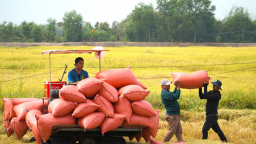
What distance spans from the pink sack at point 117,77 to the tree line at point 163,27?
90.7ft

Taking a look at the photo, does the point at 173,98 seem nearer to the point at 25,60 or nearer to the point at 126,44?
the point at 25,60

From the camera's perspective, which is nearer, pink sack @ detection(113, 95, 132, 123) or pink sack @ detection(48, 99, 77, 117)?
pink sack @ detection(48, 99, 77, 117)

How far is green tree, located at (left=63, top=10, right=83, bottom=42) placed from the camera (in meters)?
33.6

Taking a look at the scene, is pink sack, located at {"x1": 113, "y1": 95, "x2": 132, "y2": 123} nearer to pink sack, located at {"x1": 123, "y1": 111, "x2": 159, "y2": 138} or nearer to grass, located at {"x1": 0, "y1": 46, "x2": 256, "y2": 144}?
pink sack, located at {"x1": 123, "y1": 111, "x2": 159, "y2": 138}

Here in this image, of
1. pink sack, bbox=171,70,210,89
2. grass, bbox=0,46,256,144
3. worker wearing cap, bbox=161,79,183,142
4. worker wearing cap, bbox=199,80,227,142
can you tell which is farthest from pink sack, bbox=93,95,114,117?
worker wearing cap, bbox=199,80,227,142

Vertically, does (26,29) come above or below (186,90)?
above

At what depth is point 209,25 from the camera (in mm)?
37500

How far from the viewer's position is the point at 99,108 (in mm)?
4164

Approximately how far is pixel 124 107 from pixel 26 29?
106ft

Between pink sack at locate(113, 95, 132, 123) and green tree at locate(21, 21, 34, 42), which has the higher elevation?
green tree at locate(21, 21, 34, 42)

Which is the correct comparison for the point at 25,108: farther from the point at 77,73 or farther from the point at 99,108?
the point at 99,108

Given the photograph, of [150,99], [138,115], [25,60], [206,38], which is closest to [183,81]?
[138,115]

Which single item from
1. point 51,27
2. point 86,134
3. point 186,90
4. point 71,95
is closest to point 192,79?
point 86,134

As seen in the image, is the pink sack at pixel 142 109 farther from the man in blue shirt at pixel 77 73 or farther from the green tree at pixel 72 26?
the green tree at pixel 72 26
